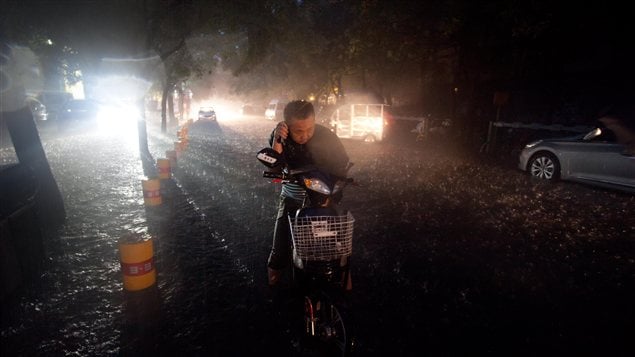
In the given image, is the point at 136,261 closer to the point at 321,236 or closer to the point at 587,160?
the point at 321,236

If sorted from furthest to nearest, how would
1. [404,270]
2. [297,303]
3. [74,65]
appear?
[74,65], [404,270], [297,303]

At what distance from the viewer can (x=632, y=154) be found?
27.3ft

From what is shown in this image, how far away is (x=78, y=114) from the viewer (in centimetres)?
2720

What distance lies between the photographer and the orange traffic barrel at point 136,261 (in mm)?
4157

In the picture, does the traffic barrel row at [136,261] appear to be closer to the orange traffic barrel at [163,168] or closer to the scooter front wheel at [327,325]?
the scooter front wheel at [327,325]

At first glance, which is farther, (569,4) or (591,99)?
(591,99)

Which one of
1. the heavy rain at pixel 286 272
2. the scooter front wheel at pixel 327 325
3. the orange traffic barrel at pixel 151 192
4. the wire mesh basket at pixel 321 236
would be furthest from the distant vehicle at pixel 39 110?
the wire mesh basket at pixel 321 236

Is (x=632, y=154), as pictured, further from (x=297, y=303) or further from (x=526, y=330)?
(x=297, y=303)

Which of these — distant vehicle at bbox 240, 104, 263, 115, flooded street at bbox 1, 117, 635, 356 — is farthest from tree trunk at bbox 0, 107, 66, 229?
distant vehicle at bbox 240, 104, 263, 115

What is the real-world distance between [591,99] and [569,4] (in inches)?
227

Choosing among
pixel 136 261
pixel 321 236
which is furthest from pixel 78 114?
pixel 321 236

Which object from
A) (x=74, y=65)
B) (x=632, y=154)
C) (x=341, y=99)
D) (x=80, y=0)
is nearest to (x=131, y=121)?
(x=341, y=99)

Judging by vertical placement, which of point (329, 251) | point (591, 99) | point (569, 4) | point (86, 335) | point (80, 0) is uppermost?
point (569, 4)

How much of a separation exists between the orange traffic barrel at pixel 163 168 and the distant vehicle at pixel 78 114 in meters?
20.1
